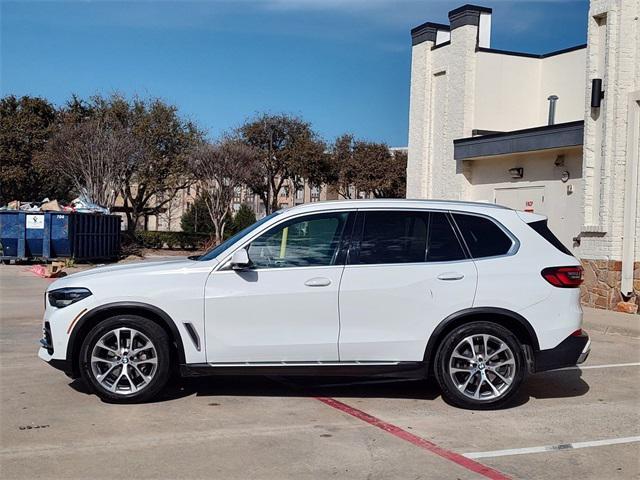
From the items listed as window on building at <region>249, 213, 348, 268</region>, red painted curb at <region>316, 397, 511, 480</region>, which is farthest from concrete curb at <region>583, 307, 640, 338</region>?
window on building at <region>249, 213, 348, 268</region>

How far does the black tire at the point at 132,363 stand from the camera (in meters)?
6.32

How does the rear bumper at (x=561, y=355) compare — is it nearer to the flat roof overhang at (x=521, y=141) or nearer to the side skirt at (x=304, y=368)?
the side skirt at (x=304, y=368)

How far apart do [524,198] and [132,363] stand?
12.1 metres

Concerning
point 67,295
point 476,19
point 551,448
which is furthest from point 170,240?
point 551,448

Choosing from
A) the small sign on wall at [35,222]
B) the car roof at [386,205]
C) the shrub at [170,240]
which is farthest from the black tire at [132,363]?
the shrub at [170,240]

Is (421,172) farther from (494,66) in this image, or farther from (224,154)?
(224,154)

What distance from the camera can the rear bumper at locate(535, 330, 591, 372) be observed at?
6500mm

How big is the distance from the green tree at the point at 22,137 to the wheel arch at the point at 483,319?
35365mm

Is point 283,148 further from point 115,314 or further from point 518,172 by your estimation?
point 115,314

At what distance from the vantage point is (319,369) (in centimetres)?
637

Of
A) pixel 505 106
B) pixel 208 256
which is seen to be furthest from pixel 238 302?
pixel 505 106

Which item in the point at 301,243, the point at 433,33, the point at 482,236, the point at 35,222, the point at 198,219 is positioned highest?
the point at 433,33

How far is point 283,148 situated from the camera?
139 feet

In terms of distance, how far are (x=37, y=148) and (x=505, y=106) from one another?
96.0ft
